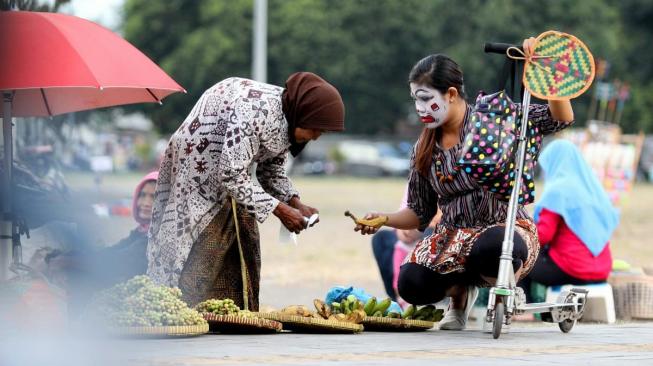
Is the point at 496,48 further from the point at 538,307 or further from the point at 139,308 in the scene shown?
the point at 139,308

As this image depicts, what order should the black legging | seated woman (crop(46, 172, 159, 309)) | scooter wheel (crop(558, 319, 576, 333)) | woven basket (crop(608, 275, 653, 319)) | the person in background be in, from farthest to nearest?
the person in background < woven basket (crop(608, 275, 653, 319)) < scooter wheel (crop(558, 319, 576, 333)) < the black legging < seated woman (crop(46, 172, 159, 309))

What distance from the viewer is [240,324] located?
6.41m

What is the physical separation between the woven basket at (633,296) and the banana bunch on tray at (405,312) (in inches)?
104

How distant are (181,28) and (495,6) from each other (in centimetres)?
1501

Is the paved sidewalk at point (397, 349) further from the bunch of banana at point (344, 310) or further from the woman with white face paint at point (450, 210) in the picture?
the woman with white face paint at point (450, 210)

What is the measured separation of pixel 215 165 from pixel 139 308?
0.99m

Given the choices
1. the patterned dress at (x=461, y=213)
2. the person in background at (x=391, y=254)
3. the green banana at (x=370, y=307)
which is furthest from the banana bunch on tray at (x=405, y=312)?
the person in background at (x=391, y=254)

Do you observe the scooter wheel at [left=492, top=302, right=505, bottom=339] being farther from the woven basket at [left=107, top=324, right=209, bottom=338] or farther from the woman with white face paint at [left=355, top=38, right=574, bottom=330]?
the woven basket at [left=107, top=324, right=209, bottom=338]

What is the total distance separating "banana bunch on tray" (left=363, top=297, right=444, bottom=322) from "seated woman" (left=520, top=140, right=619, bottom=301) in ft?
6.29

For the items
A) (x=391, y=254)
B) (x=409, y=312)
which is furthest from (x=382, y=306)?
(x=391, y=254)

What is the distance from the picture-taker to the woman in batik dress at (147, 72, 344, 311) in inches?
265

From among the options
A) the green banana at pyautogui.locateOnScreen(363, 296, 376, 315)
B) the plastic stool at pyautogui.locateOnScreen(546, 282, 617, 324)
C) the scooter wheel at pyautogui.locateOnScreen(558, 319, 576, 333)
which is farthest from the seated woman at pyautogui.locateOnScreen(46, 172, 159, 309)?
the plastic stool at pyautogui.locateOnScreen(546, 282, 617, 324)

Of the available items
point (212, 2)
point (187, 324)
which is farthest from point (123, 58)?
point (212, 2)

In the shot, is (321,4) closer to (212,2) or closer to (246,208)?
(212,2)
